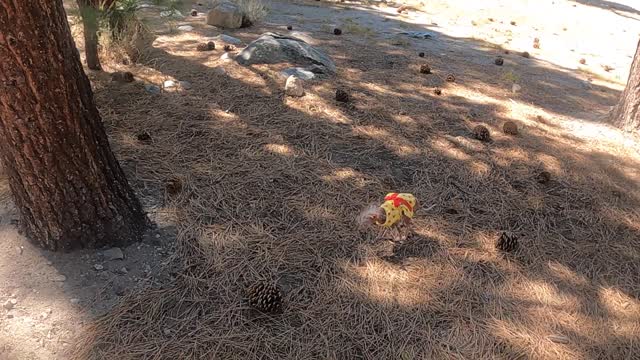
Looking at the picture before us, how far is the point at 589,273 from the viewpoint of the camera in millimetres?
2498

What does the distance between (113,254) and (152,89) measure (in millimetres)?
2286

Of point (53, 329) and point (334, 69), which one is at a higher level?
point (334, 69)

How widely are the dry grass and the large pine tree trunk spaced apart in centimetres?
40

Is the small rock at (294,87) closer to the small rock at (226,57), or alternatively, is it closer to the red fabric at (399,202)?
the small rock at (226,57)

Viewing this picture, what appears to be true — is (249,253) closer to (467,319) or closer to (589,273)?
(467,319)

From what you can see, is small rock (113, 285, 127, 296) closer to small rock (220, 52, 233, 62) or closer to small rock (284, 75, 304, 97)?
small rock (284, 75, 304, 97)

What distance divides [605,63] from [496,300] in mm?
7265

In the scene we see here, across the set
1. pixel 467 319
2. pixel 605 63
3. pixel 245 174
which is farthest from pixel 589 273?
pixel 605 63

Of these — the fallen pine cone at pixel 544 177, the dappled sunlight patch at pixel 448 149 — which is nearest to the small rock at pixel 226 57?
the dappled sunlight patch at pixel 448 149

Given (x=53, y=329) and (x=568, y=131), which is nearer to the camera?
(x=53, y=329)

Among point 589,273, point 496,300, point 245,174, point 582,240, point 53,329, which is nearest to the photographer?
point 53,329

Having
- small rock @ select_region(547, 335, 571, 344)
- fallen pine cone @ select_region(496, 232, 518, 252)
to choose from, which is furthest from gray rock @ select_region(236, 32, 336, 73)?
small rock @ select_region(547, 335, 571, 344)


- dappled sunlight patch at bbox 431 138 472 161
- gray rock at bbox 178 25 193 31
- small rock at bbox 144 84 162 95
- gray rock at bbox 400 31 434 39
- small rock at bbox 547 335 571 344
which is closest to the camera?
small rock at bbox 547 335 571 344

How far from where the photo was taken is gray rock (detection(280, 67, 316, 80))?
15.1 feet
